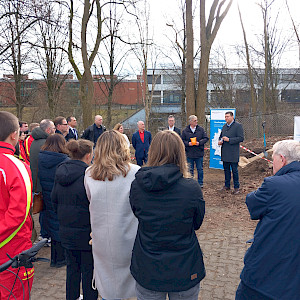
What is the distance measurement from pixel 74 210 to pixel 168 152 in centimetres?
134

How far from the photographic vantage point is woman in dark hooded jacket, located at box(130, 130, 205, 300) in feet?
7.34

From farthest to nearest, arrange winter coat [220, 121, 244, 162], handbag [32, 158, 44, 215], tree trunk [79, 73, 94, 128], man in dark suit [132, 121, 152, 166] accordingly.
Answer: tree trunk [79, 73, 94, 128]
man in dark suit [132, 121, 152, 166]
winter coat [220, 121, 244, 162]
handbag [32, 158, 44, 215]

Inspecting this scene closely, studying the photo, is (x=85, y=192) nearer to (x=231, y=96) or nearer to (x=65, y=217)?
(x=65, y=217)

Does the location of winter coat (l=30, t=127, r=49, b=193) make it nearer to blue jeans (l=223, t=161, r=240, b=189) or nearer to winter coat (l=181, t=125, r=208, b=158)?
winter coat (l=181, t=125, r=208, b=158)

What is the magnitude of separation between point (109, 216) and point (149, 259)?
2.05 ft

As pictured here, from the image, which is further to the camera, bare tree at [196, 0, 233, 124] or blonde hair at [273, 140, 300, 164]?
bare tree at [196, 0, 233, 124]

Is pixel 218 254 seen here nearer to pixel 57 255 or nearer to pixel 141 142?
pixel 57 255

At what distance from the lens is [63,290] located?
12.9 feet

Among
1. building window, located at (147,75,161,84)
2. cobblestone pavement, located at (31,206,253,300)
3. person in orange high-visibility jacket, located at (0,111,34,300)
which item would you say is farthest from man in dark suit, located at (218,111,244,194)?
building window, located at (147,75,161,84)

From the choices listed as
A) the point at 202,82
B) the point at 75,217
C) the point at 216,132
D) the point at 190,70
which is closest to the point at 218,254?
the point at 75,217

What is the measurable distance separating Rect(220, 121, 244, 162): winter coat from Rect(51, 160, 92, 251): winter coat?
5364mm

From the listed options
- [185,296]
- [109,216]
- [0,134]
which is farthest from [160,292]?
[0,134]

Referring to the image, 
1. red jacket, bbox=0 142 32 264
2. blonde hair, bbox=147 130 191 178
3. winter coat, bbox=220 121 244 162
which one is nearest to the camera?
blonde hair, bbox=147 130 191 178

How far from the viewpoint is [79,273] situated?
11.1 feet
